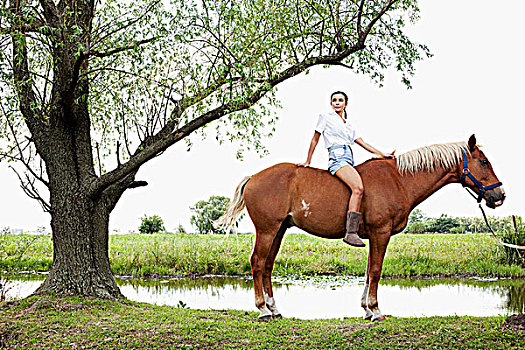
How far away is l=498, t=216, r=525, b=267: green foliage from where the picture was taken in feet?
36.8

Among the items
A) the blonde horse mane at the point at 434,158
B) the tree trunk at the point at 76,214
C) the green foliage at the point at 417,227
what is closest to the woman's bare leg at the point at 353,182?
the blonde horse mane at the point at 434,158

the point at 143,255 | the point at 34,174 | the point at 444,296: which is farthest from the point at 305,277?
the point at 34,174

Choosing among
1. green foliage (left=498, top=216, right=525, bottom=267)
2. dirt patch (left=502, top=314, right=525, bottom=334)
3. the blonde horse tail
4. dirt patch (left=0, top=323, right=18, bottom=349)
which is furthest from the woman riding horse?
green foliage (left=498, top=216, right=525, bottom=267)

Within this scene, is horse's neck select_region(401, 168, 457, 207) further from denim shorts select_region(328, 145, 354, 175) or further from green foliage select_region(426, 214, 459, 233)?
green foliage select_region(426, 214, 459, 233)

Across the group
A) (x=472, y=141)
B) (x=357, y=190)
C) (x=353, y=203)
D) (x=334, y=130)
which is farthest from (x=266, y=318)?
(x=472, y=141)

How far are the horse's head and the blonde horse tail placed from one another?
2.71 m

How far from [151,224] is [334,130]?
15.2 m

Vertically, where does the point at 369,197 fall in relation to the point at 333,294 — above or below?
above

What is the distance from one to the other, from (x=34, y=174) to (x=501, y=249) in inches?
407

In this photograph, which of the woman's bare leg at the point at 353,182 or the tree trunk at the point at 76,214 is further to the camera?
the tree trunk at the point at 76,214

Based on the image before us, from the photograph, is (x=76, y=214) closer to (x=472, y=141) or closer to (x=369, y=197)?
(x=369, y=197)

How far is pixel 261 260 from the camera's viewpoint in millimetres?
5812

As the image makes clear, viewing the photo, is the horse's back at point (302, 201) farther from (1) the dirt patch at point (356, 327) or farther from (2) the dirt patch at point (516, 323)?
(2) the dirt patch at point (516, 323)

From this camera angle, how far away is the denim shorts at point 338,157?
5867 millimetres
